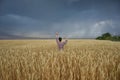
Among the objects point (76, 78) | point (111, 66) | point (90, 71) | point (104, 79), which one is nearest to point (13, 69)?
point (76, 78)

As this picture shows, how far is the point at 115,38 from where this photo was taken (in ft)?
173

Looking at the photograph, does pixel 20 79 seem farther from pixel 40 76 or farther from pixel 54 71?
pixel 54 71

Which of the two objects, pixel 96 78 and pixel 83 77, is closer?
pixel 83 77

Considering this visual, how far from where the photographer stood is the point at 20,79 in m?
2.29

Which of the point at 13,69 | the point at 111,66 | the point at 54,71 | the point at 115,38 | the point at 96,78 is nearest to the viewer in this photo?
the point at 96,78

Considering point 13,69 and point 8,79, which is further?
point 13,69

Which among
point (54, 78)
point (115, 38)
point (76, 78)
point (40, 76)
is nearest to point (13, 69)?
point (40, 76)

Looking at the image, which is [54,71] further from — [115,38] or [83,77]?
[115,38]

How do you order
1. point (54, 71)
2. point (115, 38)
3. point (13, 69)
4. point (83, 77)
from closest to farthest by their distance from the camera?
point (83, 77), point (54, 71), point (13, 69), point (115, 38)

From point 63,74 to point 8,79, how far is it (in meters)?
0.91

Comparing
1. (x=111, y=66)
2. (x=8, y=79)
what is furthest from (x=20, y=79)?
(x=111, y=66)

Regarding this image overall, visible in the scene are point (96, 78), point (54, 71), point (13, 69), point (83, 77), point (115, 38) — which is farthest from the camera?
point (115, 38)

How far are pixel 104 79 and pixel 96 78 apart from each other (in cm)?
→ 13

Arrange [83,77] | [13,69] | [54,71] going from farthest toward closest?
[13,69]
[54,71]
[83,77]
